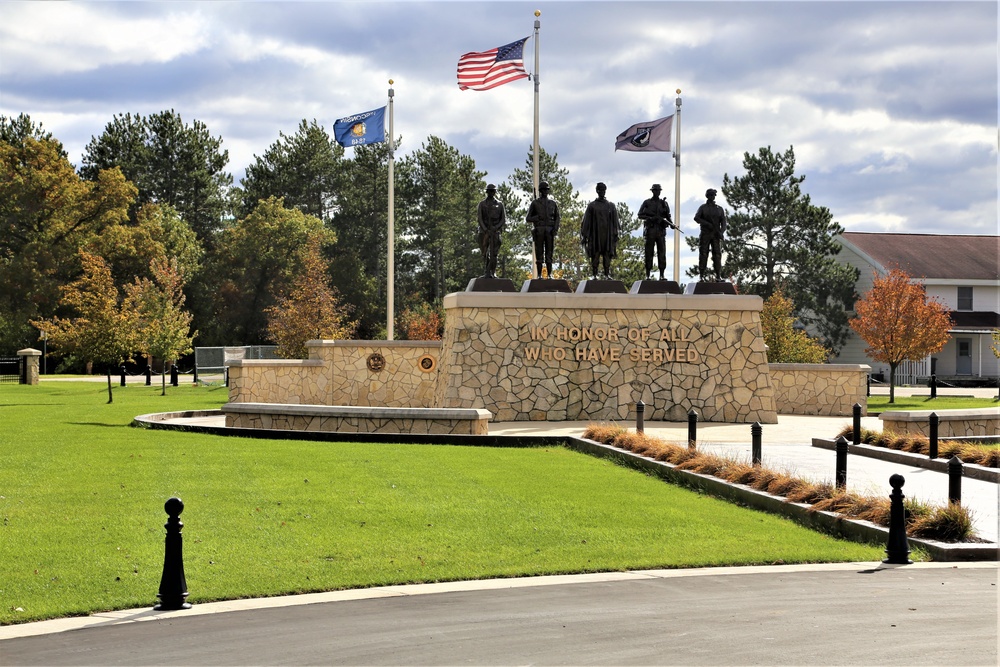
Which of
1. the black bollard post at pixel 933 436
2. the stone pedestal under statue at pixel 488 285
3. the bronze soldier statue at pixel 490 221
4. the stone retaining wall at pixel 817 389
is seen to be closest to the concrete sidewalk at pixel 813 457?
the black bollard post at pixel 933 436

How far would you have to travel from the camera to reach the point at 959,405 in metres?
34.6

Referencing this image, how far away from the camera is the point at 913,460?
16.7 metres

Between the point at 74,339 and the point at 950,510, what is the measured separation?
30158 mm

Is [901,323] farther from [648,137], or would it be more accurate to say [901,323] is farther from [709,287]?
[709,287]

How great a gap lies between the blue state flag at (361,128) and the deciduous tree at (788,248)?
95.9 ft

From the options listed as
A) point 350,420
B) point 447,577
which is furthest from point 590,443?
point 447,577

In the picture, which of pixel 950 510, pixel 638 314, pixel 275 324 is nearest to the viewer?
pixel 950 510

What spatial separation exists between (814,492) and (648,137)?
1969 cm

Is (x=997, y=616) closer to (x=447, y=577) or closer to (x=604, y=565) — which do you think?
(x=604, y=565)

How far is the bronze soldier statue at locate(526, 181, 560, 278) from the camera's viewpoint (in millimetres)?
25250

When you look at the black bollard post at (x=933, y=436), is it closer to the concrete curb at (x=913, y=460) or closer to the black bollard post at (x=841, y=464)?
the concrete curb at (x=913, y=460)

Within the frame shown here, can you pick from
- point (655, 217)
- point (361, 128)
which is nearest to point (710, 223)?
point (655, 217)

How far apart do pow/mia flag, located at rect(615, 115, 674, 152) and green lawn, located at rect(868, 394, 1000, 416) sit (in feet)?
34.5

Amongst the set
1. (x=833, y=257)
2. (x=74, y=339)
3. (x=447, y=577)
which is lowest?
(x=447, y=577)
